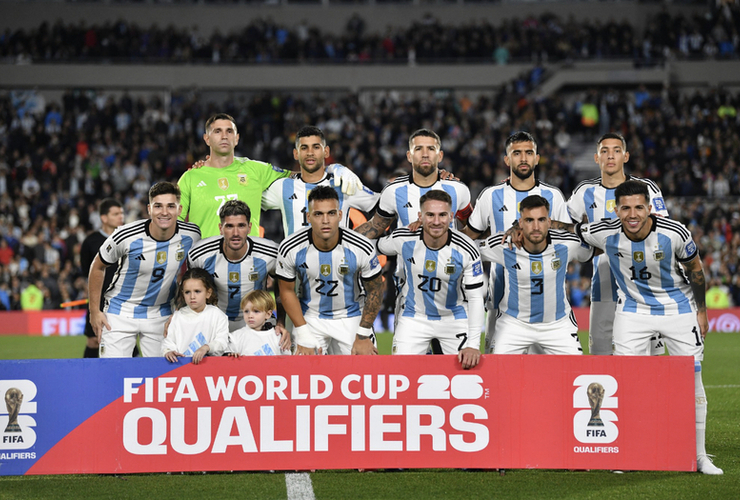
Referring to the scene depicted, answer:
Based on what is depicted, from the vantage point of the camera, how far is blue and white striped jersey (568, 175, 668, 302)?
6730 millimetres

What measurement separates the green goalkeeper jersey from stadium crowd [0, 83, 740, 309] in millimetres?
11149

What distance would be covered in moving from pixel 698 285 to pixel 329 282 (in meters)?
2.77

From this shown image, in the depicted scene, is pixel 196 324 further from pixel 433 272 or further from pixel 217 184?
pixel 433 272

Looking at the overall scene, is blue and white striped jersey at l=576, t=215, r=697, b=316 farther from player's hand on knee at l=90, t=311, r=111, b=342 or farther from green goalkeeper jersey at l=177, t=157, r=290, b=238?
player's hand on knee at l=90, t=311, r=111, b=342

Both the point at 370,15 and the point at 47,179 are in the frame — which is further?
the point at 370,15

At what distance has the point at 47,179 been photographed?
861 inches

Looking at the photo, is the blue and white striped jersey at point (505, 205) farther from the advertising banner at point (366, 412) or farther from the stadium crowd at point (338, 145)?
the stadium crowd at point (338, 145)

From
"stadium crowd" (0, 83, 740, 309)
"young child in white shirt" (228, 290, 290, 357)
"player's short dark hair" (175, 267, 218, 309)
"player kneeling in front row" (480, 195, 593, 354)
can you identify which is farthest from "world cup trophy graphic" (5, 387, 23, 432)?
"stadium crowd" (0, 83, 740, 309)

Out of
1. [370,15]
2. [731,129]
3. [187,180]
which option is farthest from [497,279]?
[370,15]

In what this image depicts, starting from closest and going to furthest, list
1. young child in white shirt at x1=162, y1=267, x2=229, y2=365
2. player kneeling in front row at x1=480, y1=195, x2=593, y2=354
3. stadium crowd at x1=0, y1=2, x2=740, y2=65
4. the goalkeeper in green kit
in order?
young child in white shirt at x1=162, y1=267, x2=229, y2=365
player kneeling in front row at x1=480, y1=195, x2=593, y2=354
the goalkeeper in green kit
stadium crowd at x1=0, y1=2, x2=740, y2=65

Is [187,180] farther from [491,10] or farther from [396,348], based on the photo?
[491,10]

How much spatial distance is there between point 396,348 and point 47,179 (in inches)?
724

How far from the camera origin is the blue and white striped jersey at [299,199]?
272 inches

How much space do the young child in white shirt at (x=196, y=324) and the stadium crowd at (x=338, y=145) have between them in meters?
12.1
